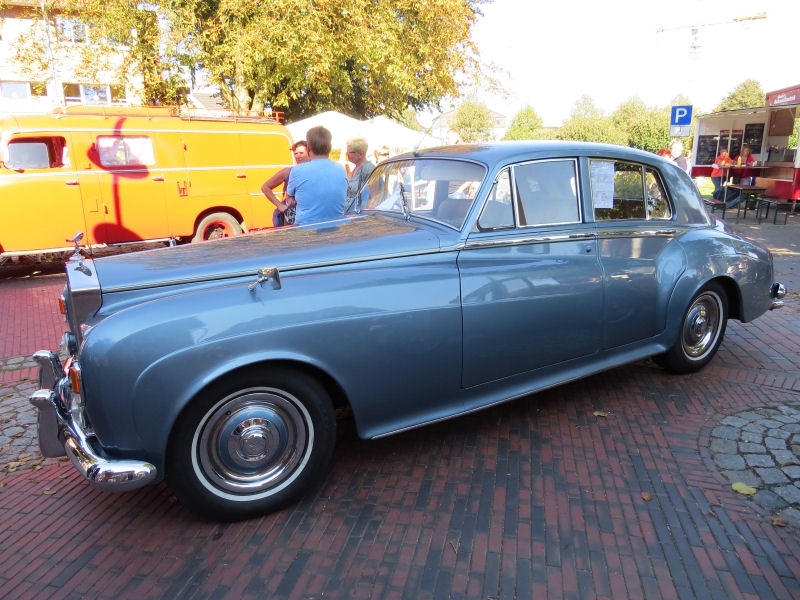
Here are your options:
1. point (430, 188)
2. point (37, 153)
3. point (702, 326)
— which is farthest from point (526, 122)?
point (430, 188)

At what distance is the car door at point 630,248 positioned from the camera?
12.1 feet

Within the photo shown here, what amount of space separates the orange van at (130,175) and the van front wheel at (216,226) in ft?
0.06

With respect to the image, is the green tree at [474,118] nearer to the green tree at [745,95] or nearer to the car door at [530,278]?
the green tree at [745,95]

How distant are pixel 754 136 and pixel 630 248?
17856 millimetres

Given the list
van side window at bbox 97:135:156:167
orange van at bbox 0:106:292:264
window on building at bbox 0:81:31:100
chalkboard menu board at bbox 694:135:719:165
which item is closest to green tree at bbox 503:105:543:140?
chalkboard menu board at bbox 694:135:719:165

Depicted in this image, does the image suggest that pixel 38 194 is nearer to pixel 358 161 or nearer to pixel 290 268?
pixel 358 161

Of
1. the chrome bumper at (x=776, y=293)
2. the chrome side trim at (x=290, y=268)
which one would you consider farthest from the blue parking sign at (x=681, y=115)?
the chrome side trim at (x=290, y=268)

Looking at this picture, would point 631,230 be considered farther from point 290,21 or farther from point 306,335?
point 290,21

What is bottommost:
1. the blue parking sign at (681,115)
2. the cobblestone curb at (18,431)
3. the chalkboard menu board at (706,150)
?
the cobblestone curb at (18,431)

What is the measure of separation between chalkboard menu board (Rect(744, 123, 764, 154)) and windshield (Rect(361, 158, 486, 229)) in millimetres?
18334

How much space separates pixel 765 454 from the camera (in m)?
3.30

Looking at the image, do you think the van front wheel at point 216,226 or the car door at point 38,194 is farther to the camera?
the van front wheel at point 216,226

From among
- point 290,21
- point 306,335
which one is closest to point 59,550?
point 306,335

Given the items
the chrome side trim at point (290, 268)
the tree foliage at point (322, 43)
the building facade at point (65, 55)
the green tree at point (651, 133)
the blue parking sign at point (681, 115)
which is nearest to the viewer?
the chrome side trim at point (290, 268)
